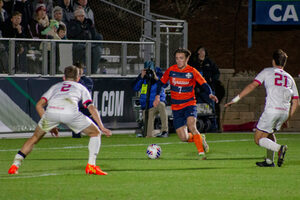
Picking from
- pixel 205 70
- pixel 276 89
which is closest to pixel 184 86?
pixel 276 89

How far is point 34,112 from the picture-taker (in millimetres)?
19453

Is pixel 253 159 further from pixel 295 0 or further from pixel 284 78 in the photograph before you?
pixel 295 0

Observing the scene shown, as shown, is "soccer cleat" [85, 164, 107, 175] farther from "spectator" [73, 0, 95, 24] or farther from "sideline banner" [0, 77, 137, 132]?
"spectator" [73, 0, 95, 24]

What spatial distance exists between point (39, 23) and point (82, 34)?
131 centimetres

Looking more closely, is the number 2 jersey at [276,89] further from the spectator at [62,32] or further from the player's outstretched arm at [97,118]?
the spectator at [62,32]

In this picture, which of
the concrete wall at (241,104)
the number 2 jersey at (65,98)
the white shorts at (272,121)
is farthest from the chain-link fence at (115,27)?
the number 2 jersey at (65,98)

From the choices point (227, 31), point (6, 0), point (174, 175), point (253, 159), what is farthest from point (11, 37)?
point (227, 31)

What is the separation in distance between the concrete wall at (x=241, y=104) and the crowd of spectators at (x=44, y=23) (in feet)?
13.9

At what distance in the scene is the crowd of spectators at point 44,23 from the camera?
63.7 feet

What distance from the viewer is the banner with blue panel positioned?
22688 millimetres

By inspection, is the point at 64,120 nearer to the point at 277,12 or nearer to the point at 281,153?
the point at 281,153

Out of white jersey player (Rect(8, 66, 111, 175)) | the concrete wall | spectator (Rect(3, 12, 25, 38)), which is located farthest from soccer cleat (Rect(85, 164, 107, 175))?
the concrete wall

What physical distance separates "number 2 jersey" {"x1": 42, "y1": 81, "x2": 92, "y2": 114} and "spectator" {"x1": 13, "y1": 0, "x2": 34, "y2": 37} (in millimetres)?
9513

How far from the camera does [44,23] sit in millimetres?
20312
